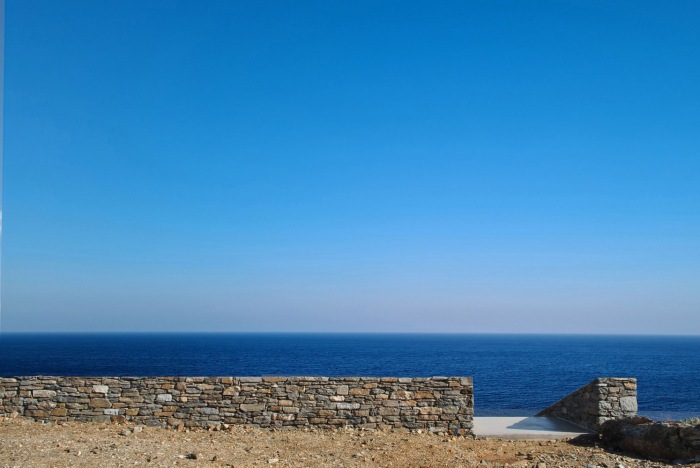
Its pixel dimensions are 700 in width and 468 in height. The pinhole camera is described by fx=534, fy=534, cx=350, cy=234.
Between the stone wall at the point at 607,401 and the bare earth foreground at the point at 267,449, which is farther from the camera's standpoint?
the stone wall at the point at 607,401

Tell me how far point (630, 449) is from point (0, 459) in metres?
13.1

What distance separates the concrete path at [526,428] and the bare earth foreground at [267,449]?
398 mm

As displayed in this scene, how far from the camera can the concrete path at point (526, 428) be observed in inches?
530

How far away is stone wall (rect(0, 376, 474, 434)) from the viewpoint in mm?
13422

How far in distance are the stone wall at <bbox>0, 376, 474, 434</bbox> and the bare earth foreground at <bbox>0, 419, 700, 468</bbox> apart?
0.33 meters

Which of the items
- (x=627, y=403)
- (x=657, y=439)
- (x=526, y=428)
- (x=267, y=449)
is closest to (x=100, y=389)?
(x=267, y=449)

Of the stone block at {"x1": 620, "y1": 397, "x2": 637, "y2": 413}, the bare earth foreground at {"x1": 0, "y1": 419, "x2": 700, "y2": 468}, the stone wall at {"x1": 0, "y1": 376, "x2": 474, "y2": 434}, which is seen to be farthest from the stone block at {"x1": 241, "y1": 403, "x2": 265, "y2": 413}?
the stone block at {"x1": 620, "y1": 397, "x2": 637, "y2": 413}

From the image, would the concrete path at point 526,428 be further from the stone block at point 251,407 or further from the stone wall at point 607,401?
the stone block at point 251,407

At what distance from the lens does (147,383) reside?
13.5m

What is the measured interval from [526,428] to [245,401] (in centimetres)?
741

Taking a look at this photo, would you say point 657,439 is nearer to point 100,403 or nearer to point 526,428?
point 526,428

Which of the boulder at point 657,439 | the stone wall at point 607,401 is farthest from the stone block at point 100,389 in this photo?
the stone wall at point 607,401

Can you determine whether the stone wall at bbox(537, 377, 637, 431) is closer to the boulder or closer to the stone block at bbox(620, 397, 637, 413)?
the stone block at bbox(620, 397, 637, 413)

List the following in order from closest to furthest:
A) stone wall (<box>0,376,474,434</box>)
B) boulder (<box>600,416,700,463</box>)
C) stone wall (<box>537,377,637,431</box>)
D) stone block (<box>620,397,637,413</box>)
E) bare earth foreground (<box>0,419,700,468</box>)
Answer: bare earth foreground (<box>0,419,700,468</box>), boulder (<box>600,416,700,463</box>), stone wall (<box>0,376,474,434</box>), stone wall (<box>537,377,637,431</box>), stone block (<box>620,397,637,413</box>)
